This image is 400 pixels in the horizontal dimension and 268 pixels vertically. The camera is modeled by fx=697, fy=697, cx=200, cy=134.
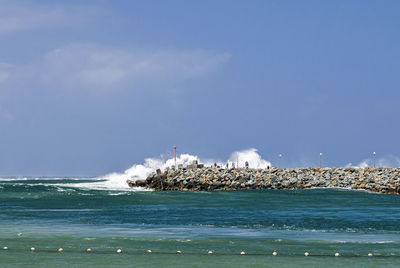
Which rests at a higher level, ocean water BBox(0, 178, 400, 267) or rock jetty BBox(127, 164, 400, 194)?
rock jetty BBox(127, 164, 400, 194)

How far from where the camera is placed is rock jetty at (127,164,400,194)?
8294 cm

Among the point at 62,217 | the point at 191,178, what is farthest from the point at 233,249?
the point at 191,178

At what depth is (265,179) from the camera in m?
86.3

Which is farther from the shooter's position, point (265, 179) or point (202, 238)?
point (265, 179)

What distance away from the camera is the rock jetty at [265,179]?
8294 cm

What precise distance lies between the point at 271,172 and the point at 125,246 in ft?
221

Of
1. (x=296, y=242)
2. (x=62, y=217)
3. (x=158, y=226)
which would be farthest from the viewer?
(x=62, y=217)

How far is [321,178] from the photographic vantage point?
282 feet

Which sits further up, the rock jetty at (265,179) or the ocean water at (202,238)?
the rock jetty at (265,179)

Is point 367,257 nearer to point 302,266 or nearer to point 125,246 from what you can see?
point 302,266

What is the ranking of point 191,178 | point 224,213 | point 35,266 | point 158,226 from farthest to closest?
point 191,178
point 224,213
point 158,226
point 35,266

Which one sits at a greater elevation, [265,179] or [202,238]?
[265,179]

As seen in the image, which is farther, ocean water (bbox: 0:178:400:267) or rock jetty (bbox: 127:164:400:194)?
rock jetty (bbox: 127:164:400:194)

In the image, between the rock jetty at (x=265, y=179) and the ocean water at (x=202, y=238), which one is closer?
the ocean water at (x=202, y=238)
